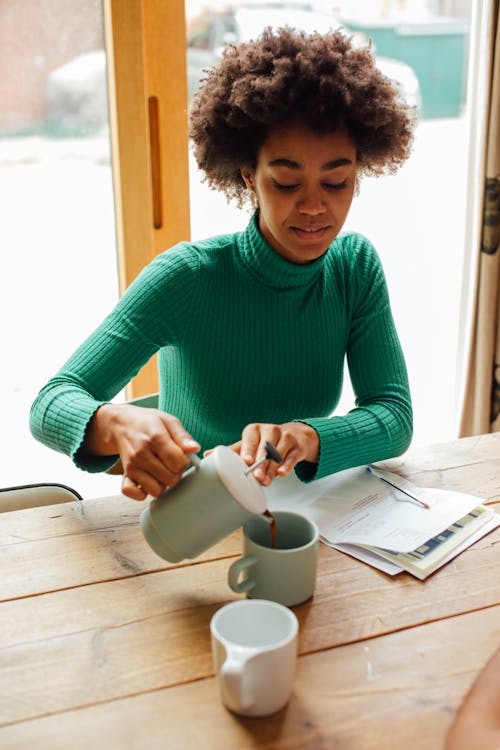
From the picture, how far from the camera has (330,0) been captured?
2.49m

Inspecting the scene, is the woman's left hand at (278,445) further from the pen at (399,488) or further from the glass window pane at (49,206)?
the glass window pane at (49,206)

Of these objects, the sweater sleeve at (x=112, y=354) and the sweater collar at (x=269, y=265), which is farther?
the sweater collar at (x=269, y=265)

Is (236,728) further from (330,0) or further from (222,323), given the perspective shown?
(330,0)

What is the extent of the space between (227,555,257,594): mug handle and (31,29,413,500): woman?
0.68 ft

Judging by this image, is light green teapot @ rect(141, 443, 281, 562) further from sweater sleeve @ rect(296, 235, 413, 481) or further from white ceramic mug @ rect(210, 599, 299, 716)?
sweater sleeve @ rect(296, 235, 413, 481)

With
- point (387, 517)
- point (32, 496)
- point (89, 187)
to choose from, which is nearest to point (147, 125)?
point (89, 187)

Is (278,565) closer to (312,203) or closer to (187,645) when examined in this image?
(187,645)

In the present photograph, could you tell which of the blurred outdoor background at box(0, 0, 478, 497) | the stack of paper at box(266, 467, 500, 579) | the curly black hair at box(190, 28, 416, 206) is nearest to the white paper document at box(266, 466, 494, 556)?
the stack of paper at box(266, 467, 500, 579)

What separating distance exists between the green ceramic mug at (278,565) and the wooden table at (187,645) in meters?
0.03

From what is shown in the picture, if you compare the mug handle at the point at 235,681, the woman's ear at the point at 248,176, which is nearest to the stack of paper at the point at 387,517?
the mug handle at the point at 235,681

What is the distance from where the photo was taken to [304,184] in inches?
51.6

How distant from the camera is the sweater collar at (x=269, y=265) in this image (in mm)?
1417

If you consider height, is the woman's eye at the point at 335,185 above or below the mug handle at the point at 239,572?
above

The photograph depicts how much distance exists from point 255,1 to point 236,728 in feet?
7.29
